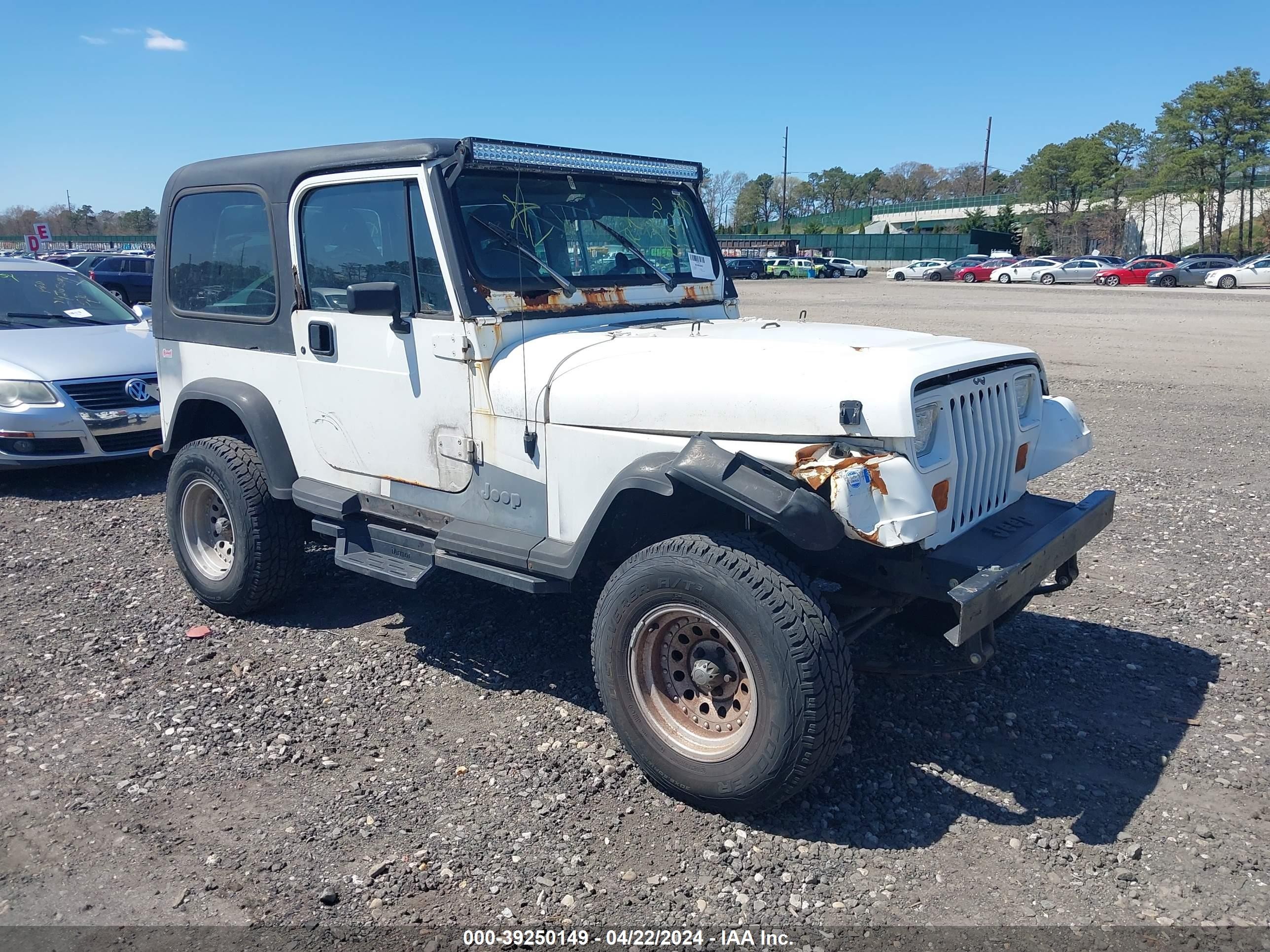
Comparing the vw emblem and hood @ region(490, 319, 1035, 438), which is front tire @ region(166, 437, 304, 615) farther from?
the vw emblem

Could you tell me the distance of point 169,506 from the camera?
17.5 ft

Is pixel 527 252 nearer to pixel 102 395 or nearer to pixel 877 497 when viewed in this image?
pixel 877 497

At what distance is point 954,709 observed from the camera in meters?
4.12

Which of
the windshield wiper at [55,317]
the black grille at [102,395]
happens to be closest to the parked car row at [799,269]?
the windshield wiper at [55,317]

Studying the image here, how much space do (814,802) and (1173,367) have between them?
526 inches

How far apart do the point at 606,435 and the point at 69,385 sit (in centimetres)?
606

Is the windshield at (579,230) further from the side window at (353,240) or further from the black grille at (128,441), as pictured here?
the black grille at (128,441)

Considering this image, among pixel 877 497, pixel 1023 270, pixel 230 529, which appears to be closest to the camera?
pixel 877 497

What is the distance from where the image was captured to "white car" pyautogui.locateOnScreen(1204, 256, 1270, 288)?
3712 cm

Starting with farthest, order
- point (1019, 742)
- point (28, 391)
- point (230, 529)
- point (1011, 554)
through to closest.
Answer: point (28, 391), point (230, 529), point (1019, 742), point (1011, 554)

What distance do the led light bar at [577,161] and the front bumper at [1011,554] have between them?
7.80 feet

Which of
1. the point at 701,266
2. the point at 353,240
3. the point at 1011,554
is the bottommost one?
the point at 1011,554

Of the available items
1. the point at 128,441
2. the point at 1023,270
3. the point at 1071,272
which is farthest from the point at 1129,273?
the point at 128,441

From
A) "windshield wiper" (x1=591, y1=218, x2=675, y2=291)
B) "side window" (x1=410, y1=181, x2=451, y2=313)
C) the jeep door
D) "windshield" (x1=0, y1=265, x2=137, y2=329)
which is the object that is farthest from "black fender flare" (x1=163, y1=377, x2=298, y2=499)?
"windshield" (x1=0, y1=265, x2=137, y2=329)
